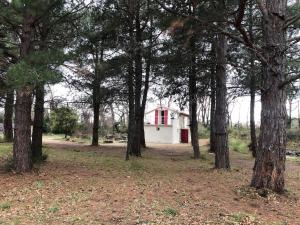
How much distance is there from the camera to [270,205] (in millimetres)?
6938

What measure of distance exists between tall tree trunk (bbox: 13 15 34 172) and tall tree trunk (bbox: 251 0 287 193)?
5540 mm

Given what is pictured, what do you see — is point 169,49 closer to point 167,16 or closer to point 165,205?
point 167,16

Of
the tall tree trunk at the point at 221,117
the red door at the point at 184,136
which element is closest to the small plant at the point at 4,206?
the tall tree trunk at the point at 221,117

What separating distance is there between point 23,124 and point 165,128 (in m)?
27.7

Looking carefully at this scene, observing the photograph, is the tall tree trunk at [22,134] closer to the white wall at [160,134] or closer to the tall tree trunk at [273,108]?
the tall tree trunk at [273,108]

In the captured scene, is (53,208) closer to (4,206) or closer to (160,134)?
(4,206)

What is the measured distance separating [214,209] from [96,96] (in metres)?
11.2

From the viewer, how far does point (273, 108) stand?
7.66m

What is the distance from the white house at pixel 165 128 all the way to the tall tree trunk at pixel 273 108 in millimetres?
27990

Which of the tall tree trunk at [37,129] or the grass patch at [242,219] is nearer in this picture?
the grass patch at [242,219]

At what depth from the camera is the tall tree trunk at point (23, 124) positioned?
9.19m

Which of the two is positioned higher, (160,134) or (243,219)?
(160,134)

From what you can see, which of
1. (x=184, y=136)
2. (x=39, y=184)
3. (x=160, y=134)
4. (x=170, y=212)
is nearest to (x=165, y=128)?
(x=160, y=134)

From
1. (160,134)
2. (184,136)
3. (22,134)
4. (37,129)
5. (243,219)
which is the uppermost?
(37,129)
